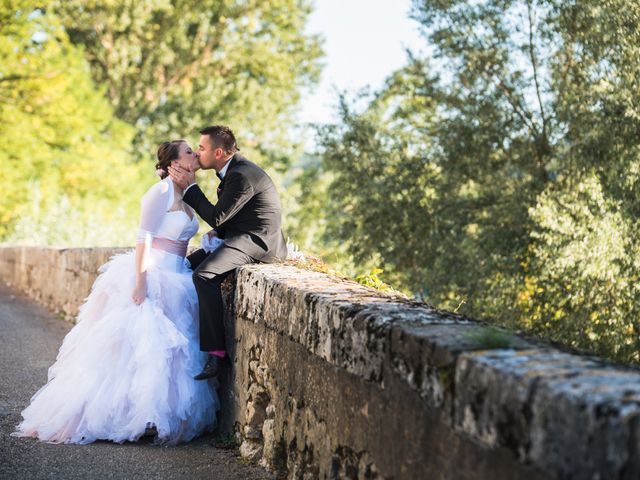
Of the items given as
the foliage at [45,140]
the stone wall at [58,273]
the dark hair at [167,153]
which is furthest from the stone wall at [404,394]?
the foliage at [45,140]

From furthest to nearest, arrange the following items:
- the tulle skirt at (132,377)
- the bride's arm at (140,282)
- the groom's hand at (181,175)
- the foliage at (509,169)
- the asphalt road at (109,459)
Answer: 1. the foliage at (509,169)
2. the groom's hand at (181,175)
3. the bride's arm at (140,282)
4. the tulle skirt at (132,377)
5. the asphalt road at (109,459)

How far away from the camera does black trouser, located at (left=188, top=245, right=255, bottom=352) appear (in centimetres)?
549

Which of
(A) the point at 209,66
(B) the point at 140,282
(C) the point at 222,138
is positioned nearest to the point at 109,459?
(B) the point at 140,282

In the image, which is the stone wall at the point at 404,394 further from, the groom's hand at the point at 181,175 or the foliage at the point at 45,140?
the foliage at the point at 45,140

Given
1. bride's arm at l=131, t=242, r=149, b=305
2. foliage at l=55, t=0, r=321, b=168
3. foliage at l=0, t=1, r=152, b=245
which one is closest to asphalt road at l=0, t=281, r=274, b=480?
bride's arm at l=131, t=242, r=149, b=305

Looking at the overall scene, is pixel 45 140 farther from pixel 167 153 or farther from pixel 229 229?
pixel 229 229

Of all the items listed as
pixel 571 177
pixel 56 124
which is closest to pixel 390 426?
pixel 571 177

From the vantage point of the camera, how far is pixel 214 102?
34.3 metres

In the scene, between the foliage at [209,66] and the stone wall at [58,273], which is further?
the foliage at [209,66]

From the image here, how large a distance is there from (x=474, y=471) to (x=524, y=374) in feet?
1.26

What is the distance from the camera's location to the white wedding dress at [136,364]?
5297mm

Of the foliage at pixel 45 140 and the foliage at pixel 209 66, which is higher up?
the foliage at pixel 209 66

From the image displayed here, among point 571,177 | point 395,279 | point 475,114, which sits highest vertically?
point 475,114

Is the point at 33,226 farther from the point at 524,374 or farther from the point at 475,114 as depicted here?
the point at 524,374
